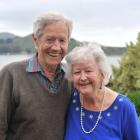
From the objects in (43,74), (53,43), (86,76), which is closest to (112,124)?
(86,76)

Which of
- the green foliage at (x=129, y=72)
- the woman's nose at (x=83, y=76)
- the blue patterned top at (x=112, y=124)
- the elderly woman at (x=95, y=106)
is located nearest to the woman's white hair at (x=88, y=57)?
the elderly woman at (x=95, y=106)

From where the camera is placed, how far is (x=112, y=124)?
15.0 ft

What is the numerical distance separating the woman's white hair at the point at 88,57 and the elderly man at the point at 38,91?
0.30 ft

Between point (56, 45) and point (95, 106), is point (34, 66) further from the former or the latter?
point (95, 106)

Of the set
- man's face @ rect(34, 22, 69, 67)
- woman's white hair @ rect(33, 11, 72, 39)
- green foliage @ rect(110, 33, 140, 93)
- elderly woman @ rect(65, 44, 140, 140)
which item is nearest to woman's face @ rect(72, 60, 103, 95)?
elderly woman @ rect(65, 44, 140, 140)

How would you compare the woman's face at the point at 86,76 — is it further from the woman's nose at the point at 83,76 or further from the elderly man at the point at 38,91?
the elderly man at the point at 38,91

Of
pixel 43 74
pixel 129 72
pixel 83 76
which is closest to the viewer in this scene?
pixel 83 76

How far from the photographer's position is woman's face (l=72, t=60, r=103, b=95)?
14.8 ft

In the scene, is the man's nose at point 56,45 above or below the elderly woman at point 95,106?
above

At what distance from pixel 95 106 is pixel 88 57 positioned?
43 cm

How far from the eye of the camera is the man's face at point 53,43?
451 cm

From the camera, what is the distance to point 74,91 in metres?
4.83

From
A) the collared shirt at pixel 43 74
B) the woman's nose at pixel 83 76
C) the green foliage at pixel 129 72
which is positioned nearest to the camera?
the woman's nose at pixel 83 76

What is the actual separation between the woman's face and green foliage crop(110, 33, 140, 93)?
7.44 metres
